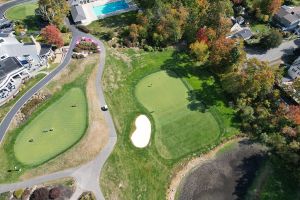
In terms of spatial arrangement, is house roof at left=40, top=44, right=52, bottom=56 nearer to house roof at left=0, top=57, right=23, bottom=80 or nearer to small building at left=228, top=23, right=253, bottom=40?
house roof at left=0, top=57, right=23, bottom=80

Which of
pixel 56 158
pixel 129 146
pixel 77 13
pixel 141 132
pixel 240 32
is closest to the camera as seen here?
pixel 56 158

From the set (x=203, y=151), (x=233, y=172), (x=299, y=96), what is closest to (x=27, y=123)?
(x=203, y=151)

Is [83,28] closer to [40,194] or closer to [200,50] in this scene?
[200,50]

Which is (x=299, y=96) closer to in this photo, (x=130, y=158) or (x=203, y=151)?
(x=203, y=151)

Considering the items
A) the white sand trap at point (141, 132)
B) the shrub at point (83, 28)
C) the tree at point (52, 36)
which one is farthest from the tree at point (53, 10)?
the white sand trap at point (141, 132)

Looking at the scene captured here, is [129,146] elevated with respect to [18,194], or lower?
lower

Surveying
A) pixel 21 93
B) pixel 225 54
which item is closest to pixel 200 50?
pixel 225 54

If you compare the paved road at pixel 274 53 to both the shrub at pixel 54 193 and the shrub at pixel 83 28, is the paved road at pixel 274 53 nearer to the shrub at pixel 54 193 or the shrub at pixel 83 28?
the shrub at pixel 83 28
